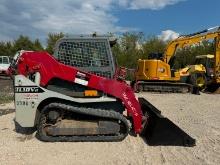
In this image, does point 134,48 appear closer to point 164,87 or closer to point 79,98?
point 164,87

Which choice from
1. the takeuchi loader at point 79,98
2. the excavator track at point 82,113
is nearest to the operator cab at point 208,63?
the takeuchi loader at point 79,98

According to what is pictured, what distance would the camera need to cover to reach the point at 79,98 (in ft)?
27.9

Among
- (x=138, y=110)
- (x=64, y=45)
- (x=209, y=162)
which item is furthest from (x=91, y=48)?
(x=209, y=162)

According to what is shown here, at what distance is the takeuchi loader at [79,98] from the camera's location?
27.2 feet

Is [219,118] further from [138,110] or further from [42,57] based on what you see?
[42,57]

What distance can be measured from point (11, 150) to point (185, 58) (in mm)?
32093

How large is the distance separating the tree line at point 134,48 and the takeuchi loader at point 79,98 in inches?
852

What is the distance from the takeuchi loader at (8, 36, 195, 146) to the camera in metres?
8.29

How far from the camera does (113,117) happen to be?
8281 millimetres

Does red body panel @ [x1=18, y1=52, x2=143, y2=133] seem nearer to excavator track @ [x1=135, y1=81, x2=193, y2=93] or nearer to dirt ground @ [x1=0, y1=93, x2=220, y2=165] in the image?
dirt ground @ [x1=0, y1=93, x2=220, y2=165]

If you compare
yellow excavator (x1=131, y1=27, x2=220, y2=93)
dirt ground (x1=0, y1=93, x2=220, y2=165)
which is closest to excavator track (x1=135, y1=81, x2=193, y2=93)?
yellow excavator (x1=131, y1=27, x2=220, y2=93)

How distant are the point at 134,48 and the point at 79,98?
119ft

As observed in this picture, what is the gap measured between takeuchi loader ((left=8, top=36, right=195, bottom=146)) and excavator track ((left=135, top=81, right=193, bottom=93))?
460 inches

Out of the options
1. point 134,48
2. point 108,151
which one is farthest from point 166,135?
point 134,48
